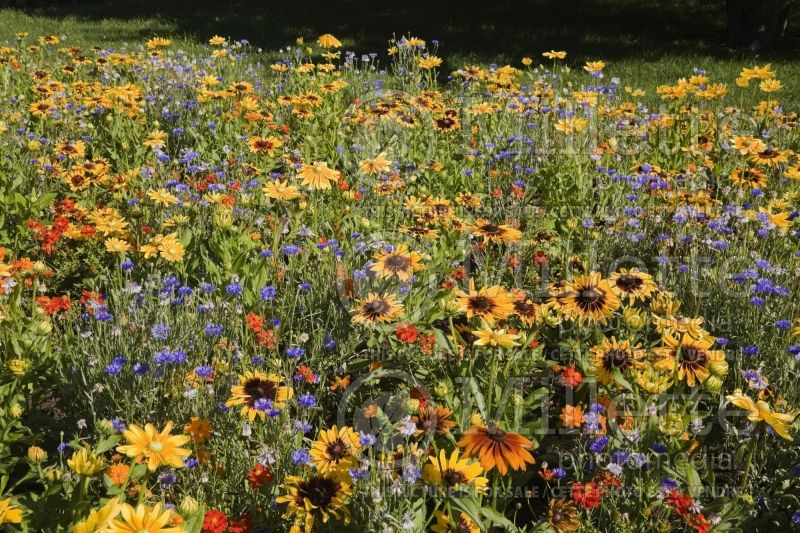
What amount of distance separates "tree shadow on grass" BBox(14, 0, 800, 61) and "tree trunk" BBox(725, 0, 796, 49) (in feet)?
1.17

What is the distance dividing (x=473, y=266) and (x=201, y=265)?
1431 millimetres

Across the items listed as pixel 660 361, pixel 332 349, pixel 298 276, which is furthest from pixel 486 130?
pixel 660 361

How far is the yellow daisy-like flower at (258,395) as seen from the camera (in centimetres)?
213

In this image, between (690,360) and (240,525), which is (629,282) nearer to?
(690,360)

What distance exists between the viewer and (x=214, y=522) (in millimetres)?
1886

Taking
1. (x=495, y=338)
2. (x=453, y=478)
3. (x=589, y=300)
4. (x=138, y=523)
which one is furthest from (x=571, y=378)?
(x=138, y=523)

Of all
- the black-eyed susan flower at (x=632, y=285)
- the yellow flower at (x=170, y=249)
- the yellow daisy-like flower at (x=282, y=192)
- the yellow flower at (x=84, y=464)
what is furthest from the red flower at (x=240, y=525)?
the yellow daisy-like flower at (x=282, y=192)

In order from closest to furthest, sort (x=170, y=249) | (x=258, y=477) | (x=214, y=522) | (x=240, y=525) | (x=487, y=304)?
(x=214, y=522)
(x=240, y=525)
(x=258, y=477)
(x=487, y=304)
(x=170, y=249)

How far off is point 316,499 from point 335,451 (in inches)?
6.1

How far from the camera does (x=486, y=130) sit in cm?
539

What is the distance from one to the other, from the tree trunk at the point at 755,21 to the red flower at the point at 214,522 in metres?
10.6

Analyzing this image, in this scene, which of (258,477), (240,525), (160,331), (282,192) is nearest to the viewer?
(240,525)

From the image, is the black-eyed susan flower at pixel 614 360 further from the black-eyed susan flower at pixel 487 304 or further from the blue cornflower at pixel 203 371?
the blue cornflower at pixel 203 371

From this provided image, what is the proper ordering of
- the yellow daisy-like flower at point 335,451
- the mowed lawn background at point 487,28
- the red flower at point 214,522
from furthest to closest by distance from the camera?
1. the mowed lawn background at point 487,28
2. the yellow daisy-like flower at point 335,451
3. the red flower at point 214,522
